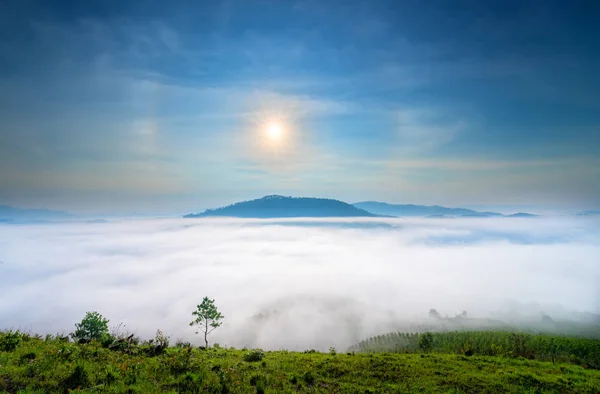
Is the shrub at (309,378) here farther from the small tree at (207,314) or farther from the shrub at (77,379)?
the small tree at (207,314)

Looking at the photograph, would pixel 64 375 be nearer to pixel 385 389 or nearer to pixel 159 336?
pixel 159 336

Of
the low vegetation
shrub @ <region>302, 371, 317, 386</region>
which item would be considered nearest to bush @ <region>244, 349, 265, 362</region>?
the low vegetation

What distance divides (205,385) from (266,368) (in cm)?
560

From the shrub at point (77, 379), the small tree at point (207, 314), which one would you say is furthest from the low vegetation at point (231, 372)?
the small tree at point (207, 314)

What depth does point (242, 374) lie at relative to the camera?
56.1 feet

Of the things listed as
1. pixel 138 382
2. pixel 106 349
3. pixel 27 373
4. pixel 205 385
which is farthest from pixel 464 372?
pixel 27 373

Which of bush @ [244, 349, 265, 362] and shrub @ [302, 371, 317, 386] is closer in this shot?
shrub @ [302, 371, 317, 386]

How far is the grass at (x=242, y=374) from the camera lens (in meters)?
13.3

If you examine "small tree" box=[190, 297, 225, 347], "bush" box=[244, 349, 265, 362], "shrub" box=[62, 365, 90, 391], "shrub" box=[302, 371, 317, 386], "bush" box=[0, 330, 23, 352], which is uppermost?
"bush" box=[0, 330, 23, 352]

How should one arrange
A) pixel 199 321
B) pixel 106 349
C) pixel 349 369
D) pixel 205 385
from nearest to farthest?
A: 1. pixel 205 385
2. pixel 106 349
3. pixel 349 369
4. pixel 199 321

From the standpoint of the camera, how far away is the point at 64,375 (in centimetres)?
1323

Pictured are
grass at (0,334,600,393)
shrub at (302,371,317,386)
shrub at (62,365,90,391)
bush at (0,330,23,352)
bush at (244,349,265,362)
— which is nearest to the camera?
shrub at (62,365,90,391)

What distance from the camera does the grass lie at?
1334 centimetres

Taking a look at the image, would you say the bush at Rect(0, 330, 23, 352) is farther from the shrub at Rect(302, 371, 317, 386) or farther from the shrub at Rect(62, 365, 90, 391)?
the shrub at Rect(302, 371, 317, 386)
